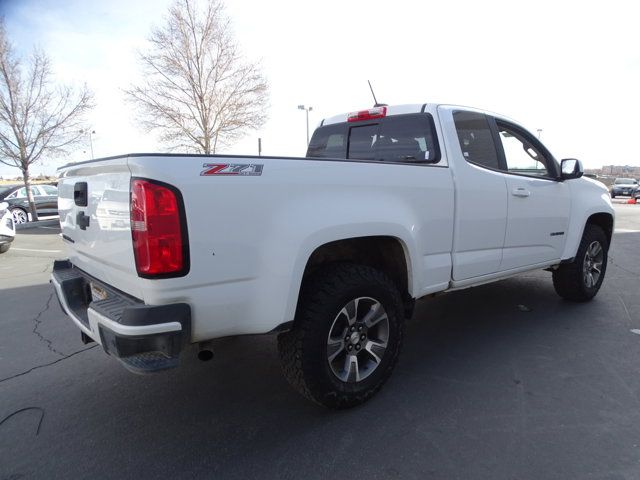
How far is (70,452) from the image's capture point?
93.8 inches

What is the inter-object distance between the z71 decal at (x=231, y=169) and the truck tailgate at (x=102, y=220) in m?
0.38

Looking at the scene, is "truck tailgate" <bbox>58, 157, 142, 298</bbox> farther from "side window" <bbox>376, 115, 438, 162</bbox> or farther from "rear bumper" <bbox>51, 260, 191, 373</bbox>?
"side window" <bbox>376, 115, 438, 162</bbox>

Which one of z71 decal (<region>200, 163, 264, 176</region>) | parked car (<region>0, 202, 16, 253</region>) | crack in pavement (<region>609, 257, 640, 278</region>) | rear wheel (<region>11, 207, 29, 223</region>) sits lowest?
rear wheel (<region>11, 207, 29, 223</region>)

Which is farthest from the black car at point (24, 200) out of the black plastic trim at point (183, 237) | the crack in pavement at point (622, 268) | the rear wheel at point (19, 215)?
the crack in pavement at point (622, 268)

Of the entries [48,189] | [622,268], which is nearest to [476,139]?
[622,268]

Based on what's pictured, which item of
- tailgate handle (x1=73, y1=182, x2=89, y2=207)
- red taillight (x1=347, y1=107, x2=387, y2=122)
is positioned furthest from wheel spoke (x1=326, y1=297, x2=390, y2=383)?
red taillight (x1=347, y1=107, x2=387, y2=122)

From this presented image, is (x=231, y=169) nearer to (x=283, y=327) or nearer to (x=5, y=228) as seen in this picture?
(x=283, y=327)

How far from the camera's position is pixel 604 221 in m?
4.98

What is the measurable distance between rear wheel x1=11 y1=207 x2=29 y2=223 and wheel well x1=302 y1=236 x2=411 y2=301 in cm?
1540

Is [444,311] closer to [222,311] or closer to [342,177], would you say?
[342,177]

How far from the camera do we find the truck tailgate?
2094mm

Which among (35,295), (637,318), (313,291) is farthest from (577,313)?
(35,295)

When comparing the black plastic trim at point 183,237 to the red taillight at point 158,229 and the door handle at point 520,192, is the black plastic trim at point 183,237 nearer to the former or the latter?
the red taillight at point 158,229

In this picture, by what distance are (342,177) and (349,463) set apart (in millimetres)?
1544
